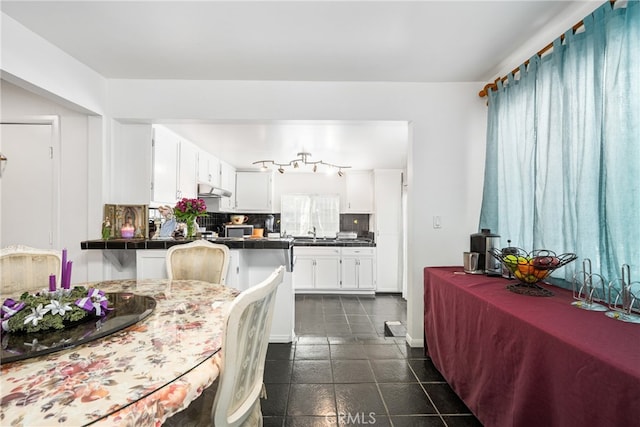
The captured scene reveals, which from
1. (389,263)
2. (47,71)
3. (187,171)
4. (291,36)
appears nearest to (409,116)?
(291,36)

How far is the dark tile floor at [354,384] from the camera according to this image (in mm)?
1748

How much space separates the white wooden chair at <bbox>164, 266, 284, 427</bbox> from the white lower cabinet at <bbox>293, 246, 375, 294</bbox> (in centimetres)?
378

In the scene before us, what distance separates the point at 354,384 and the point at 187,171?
113 inches

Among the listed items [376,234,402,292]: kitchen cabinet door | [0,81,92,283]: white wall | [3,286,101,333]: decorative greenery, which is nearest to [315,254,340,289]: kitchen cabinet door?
[376,234,402,292]: kitchen cabinet door

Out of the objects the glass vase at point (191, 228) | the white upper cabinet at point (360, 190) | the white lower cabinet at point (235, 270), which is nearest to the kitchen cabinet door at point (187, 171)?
the glass vase at point (191, 228)

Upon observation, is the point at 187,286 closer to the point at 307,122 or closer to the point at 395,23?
the point at 307,122

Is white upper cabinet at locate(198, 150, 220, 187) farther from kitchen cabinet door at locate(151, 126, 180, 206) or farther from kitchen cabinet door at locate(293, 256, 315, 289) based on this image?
kitchen cabinet door at locate(293, 256, 315, 289)

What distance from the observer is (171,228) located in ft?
9.37

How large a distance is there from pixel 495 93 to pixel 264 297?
246cm

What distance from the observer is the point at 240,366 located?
94cm

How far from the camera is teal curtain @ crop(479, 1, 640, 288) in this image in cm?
130

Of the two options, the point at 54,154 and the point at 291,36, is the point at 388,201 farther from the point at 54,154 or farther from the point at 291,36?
the point at 54,154

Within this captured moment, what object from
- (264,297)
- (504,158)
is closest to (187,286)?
(264,297)

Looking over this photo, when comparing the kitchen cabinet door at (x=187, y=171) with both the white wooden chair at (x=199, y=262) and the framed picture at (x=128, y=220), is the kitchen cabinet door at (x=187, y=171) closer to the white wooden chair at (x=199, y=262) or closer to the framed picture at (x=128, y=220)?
the framed picture at (x=128, y=220)
